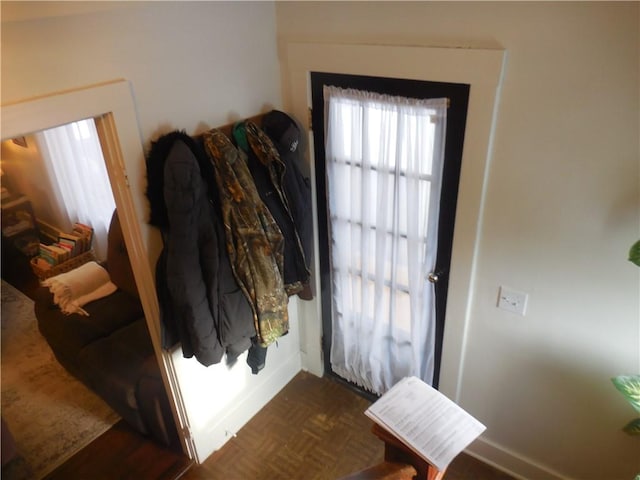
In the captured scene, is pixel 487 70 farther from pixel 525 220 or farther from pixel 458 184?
pixel 525 220

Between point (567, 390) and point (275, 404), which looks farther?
point (275, 404)

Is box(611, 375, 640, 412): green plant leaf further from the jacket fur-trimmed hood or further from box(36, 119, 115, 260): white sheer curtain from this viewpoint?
box(36, 119, 115, 260): white sheer curtain

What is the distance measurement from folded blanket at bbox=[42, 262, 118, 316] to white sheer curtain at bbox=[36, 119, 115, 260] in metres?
0.58

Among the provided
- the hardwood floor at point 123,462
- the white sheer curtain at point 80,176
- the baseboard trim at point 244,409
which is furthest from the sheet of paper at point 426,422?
the white sheer curtain at point 80,176

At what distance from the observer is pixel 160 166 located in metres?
1.72

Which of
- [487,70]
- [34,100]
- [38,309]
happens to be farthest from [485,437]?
[38,309]

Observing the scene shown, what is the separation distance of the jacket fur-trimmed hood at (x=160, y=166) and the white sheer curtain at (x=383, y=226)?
59cm

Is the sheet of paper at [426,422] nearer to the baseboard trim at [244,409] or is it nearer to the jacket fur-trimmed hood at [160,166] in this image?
the jacket fur-trimmed hood at [160,166]

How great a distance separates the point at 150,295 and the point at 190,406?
639mm

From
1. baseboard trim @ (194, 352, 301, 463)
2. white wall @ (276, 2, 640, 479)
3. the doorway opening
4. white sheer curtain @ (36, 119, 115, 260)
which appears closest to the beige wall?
white wall @ (276, 2, 640, 479)

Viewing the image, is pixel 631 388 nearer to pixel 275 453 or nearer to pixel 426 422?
pixel 426 422

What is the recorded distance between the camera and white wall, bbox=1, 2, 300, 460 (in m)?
1.38

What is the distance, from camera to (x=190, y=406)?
2.24 m

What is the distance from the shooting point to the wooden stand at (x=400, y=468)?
796 mm
